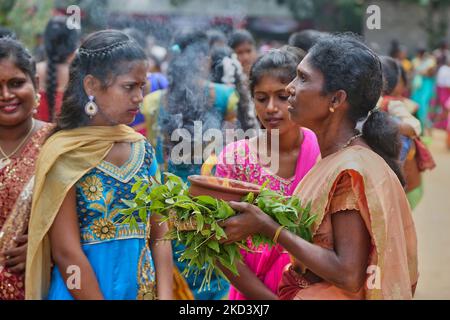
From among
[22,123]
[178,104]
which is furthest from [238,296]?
[178,104]

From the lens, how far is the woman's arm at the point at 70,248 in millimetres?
3098

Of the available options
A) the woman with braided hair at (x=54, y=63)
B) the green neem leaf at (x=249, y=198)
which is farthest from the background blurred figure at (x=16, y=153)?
the woman with braided hair at (x=54, y=63)

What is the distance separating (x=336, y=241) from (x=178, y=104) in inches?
99.9

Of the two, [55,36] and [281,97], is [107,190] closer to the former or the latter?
[281,97]

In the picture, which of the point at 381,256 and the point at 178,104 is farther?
the point at 178,104

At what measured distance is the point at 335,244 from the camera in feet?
8.50

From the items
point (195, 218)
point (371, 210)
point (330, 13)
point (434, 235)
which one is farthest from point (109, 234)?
point (330, 13)

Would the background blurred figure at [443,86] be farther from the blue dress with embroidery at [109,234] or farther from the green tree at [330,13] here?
the blue dress with embroidery at [109,234]

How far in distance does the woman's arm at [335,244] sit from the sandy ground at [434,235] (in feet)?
14.2

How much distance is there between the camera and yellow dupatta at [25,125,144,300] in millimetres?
3096

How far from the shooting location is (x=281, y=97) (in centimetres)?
371

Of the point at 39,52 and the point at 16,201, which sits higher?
the point at 39,52

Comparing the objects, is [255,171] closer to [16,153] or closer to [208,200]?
[208,200]

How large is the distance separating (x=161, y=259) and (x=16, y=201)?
720 millimetres
